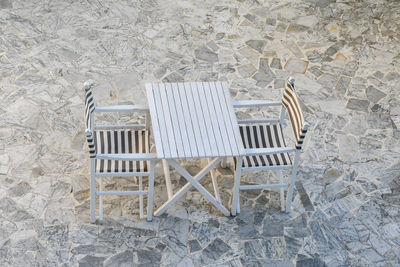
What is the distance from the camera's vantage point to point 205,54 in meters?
6.68

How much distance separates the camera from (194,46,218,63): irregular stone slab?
6.63 metres

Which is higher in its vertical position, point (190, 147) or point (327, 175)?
point (190, 147)

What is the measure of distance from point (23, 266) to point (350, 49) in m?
4.38

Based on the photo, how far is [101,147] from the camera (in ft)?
15.6

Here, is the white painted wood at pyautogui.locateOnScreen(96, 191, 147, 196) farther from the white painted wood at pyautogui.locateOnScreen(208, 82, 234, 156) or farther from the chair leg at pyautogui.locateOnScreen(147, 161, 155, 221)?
the white painted wood at pyautogui.locateOnScreen(208, 82, 234, 156)

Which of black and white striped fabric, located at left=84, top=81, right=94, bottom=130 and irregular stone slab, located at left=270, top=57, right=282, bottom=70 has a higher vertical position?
black and white striped fabric, located at left=84, top=81, right=94, bottom=130

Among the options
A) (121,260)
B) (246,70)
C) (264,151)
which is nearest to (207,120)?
(264,151)

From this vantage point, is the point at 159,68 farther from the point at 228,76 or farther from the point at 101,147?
the point at 101,147

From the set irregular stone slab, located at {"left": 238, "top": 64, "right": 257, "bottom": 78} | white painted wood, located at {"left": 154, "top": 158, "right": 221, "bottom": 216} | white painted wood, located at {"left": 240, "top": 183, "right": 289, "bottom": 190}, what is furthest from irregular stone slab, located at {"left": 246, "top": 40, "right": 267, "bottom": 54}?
white painted wood, located at {"left": 154, "top": 158, "right": 221, "bottom": 216}

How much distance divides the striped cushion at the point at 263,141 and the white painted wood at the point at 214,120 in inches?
12.9

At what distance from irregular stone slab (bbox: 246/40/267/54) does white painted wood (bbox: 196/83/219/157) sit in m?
1.95

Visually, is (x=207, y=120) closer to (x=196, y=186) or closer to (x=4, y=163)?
(x=196, y=186)

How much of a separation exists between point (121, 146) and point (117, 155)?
338mm

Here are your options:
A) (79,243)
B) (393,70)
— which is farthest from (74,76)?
(393,70)
